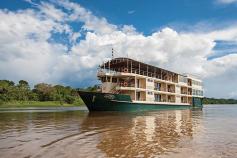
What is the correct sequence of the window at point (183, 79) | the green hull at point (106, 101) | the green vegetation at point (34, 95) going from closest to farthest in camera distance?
the green hull at point (106, 101) < the window at point (183, 79) < the green vegetation at point (34, 95)

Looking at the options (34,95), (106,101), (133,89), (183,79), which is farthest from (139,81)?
(34,95)

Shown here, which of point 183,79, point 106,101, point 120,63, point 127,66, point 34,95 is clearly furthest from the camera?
point 34,95

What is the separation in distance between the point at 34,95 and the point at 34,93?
2.79 meters

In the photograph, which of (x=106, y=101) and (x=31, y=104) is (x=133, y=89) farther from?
(x=31, y=104)

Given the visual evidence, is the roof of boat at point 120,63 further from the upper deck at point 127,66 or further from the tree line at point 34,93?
the tree line at point 34,93

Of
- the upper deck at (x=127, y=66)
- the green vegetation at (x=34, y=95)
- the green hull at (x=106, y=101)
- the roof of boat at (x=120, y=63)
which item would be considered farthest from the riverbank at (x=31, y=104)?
the green hull at (x=106, y=101)

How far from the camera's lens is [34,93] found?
295ft

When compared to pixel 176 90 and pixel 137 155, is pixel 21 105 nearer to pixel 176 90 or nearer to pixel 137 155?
pixel 176 90

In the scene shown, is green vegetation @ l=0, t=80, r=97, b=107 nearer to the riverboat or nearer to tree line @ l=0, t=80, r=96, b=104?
tree line @ l=0, t=80, r=96, b=104

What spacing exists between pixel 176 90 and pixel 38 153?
40.7m

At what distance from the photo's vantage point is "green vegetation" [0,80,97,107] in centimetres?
7800

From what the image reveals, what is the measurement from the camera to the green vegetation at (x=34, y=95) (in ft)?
256

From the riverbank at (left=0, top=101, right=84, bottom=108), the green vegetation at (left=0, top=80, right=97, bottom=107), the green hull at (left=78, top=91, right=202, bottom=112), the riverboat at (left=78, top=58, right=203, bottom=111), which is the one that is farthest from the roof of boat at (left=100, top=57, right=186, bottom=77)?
the riverbank at (left=0, top=101, right=84, bottom=108)

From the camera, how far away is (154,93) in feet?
135
